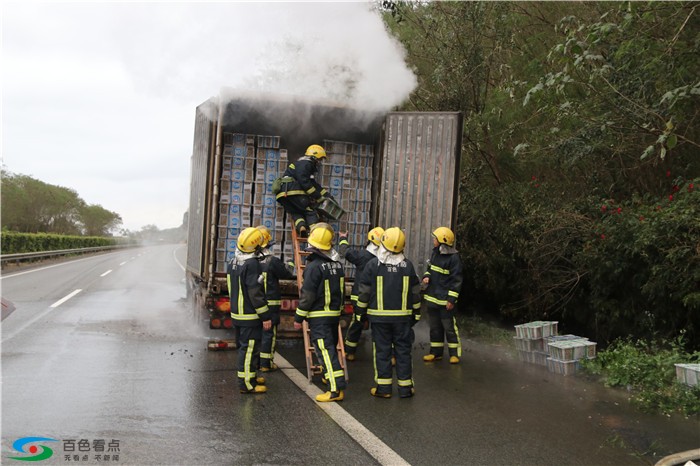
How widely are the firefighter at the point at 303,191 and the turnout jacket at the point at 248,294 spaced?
204 cm

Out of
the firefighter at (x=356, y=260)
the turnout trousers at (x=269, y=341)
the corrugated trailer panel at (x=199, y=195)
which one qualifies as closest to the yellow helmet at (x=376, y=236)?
the firefighter at (x=356, y=260)

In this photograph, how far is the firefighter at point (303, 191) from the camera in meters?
8.29

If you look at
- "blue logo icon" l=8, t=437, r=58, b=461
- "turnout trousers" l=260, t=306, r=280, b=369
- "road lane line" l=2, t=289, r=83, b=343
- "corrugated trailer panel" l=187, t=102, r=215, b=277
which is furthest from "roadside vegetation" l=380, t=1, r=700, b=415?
"road lane line" l=2, t=289, r=83, b=343

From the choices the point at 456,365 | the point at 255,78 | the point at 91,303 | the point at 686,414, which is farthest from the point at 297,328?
the point at 91,303

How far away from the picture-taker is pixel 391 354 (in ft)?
20.2

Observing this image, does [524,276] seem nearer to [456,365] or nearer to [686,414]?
[456,365]

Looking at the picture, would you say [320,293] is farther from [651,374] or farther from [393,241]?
[651,374]

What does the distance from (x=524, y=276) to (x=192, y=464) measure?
7.57 m

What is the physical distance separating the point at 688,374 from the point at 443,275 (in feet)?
9.89

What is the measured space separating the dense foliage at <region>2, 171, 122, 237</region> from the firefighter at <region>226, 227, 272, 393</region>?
124 ft

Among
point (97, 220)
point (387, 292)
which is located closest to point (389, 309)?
point (387, 292)

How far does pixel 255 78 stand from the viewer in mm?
9359

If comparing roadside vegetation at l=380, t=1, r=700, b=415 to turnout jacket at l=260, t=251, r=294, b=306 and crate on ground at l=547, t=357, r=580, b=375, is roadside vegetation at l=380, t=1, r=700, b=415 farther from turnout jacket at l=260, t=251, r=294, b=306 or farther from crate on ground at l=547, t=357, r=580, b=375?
turnout jacket at l=260, t=251, r=294, b=306

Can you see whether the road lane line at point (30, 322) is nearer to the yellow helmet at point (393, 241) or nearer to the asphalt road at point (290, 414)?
the asphalt road at point (290, 414)
